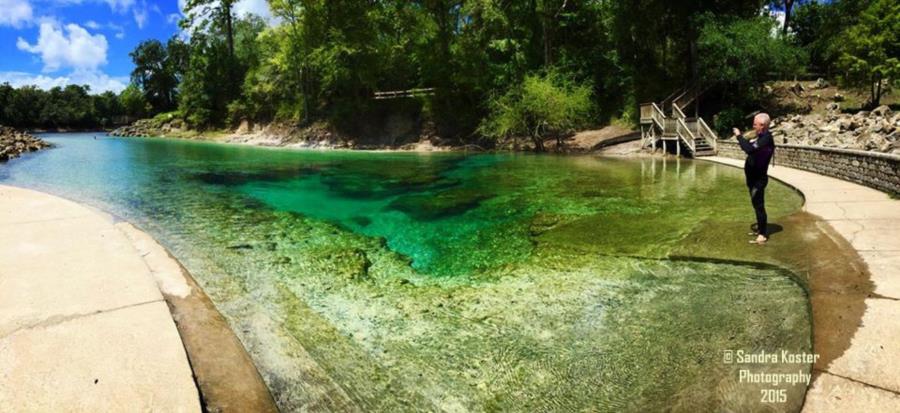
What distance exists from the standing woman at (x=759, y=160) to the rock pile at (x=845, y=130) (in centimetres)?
941

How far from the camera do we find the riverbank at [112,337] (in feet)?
11.2

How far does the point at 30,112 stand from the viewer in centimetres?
8438

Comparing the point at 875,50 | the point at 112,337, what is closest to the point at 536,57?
the point at 875,50

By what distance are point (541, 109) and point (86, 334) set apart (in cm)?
2767

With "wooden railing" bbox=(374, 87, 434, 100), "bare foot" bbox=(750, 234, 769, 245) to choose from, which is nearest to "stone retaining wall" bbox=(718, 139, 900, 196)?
"bare foot" bbox=(750, 234, 769, 245)

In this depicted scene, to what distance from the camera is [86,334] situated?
4.26 m

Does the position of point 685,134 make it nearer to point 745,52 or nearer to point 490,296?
point 745,52

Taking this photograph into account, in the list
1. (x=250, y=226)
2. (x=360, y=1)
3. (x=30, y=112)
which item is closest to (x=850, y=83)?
(x=250, y=226)

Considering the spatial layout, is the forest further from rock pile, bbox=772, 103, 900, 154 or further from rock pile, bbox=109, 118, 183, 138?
rock pile, bbox=109, 118, 183, 138

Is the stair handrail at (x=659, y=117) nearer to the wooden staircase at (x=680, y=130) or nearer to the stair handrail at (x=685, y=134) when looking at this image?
the wooden staircase at (x=680, y=130)

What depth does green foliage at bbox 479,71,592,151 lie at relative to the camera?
29.0 meters

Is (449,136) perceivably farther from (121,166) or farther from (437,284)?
(437,284)

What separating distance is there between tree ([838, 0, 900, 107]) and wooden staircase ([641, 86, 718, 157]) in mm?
6908

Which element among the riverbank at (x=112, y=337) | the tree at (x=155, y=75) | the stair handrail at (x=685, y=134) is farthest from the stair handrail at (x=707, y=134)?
the tree at (x=155, y=75)
